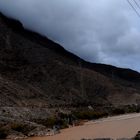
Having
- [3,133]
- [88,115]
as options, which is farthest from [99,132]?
[88,115]

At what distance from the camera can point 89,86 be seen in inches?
5044

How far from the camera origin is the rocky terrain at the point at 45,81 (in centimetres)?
9219

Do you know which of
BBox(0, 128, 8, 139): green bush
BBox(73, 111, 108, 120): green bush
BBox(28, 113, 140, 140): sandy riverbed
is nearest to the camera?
BBox(28, 113, 140, 140): sandy riverbed

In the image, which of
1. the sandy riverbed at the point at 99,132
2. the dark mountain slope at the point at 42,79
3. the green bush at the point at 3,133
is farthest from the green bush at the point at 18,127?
the dark mountain slope at the point at 42,79

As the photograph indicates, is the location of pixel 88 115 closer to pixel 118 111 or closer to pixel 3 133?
pixel 118 111

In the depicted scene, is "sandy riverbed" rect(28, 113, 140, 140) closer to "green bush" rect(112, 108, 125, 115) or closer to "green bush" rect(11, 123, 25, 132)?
"green bush" rect(11, 123, 25, 132)

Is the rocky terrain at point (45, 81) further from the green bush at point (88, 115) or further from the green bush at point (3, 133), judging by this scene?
the green bush at point (3, 133)

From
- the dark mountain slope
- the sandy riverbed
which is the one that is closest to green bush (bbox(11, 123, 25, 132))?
the sandy riverbed

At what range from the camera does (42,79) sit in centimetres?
11256

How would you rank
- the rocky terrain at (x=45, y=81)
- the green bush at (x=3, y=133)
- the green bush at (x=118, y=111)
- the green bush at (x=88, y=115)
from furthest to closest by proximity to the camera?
the green bush at (x=118, y=111) < the rocky terrain at (x=45, y=81) < the green bush at (x=88, y=115) < the green bush at (x=3, y=133)

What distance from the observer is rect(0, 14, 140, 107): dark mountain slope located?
9606cm

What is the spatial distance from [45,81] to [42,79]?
945 millimetres

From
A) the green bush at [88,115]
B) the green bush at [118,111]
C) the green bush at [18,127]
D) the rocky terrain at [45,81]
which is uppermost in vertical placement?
the rocky terrain at [45,81]

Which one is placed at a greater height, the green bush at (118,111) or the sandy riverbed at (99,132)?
the green bush at (118,111)
